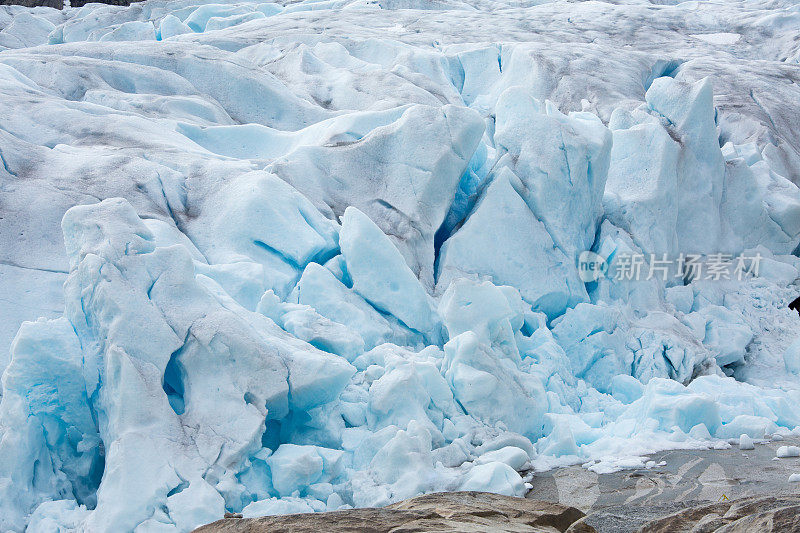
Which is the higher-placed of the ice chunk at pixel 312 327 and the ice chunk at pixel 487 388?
the ice chunk at pixel 312 327

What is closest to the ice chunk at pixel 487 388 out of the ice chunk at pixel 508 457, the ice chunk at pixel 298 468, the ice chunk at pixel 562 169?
the ice chunk at pixel 508 457

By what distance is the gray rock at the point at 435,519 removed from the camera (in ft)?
8.60

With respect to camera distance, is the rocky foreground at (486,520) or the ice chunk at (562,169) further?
the ice chunk at (562,169)

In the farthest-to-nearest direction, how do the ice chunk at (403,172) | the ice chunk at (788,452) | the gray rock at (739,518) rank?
the ice chunk at (403,172)
the ice chunk at (788,452)
the gray rock at (739,518)

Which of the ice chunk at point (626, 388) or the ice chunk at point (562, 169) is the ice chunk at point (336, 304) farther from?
the ice chunk at point (562, 169)

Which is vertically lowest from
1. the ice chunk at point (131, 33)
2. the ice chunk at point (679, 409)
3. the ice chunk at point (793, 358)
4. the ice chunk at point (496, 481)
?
the ice chunk at point (793, 358)

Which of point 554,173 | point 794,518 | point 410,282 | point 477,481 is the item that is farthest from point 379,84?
point 794,518

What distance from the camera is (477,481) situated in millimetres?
4281

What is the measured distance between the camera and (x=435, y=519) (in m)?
2.75

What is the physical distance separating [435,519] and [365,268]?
3.18 metres

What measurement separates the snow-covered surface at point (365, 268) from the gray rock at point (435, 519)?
37.7 inches

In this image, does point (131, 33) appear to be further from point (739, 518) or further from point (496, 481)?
point (739, 518)

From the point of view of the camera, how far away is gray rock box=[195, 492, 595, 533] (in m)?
2.62

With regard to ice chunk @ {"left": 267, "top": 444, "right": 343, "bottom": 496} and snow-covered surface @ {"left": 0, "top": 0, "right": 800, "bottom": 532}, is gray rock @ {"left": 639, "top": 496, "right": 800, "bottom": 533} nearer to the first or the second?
snow-covered surface @ {"left": 0, "top": 0, "right": 800, "bottom": 532}
